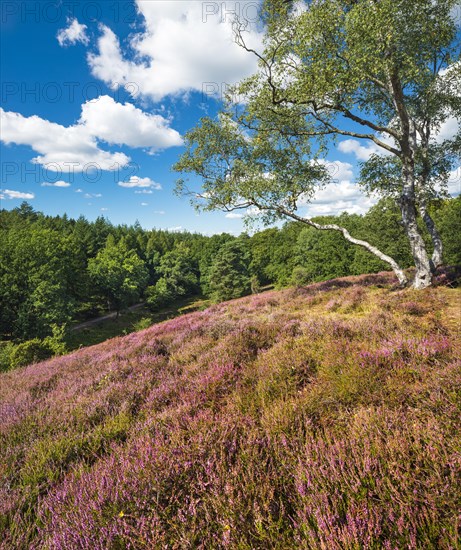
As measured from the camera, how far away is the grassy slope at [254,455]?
1616mm

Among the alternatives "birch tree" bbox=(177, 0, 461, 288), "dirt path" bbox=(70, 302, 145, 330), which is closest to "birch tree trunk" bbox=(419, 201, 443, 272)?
"birch tree" bbox=(177, 0, 461, 288)

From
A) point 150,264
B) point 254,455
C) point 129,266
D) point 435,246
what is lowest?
point 254,455

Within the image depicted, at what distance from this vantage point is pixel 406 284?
1047 centimetres

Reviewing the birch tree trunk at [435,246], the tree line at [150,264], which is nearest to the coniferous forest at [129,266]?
the tree line at [150,264]

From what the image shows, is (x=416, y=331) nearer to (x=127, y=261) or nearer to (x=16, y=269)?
(x=16, y=269)

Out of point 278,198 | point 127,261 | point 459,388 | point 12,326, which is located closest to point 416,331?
point 459,388

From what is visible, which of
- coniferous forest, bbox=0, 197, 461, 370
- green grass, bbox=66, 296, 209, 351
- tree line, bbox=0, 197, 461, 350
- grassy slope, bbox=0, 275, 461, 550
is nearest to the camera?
grassy slope, bbox=0, 275, 461, 550

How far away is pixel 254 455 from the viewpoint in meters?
2.26

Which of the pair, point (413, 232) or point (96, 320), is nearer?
point (413, 232)

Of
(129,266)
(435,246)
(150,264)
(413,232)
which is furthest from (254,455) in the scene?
(150,264)

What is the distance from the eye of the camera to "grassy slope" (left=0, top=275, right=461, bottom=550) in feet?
5.30

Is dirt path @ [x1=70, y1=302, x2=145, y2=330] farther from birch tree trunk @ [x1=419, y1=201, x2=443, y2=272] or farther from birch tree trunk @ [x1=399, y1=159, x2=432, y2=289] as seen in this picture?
birch tree trunk @ [x1=419, y1=201, x2=443, y2=272]

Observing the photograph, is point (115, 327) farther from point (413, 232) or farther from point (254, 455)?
point (254, 455)

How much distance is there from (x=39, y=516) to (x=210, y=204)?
41.3ft
